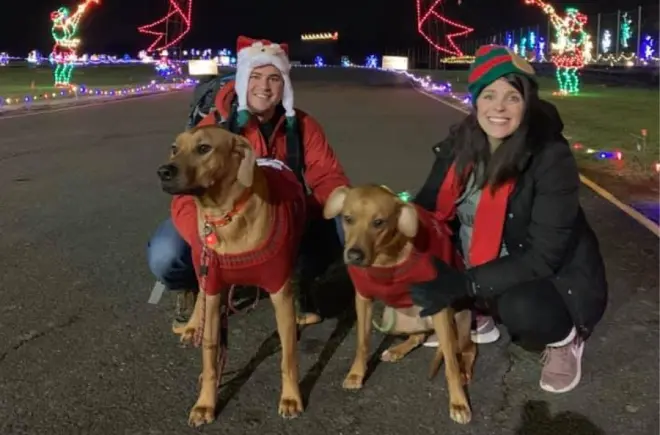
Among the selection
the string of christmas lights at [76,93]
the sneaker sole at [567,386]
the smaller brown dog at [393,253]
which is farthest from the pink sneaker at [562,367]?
the string of christmas lights at [76,93]

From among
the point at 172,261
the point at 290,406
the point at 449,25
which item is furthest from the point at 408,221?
the point at 449,25

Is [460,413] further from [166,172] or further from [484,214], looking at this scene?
[166,172]

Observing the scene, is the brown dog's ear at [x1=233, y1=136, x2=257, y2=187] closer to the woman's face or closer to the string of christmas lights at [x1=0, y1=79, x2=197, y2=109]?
the woman's face

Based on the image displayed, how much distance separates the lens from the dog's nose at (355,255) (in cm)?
354

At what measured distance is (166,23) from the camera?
5109 cm

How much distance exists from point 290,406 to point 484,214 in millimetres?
1296

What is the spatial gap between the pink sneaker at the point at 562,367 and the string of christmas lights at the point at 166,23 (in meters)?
49.2

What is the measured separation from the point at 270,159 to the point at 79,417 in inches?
63.2

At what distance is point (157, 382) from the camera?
4.06m

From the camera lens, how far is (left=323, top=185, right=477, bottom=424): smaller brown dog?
3588 millimetres

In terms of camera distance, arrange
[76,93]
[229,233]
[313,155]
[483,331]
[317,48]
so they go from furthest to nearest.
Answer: [317,48]
[76,93]
[313,155]
[483,331]
[229,233]

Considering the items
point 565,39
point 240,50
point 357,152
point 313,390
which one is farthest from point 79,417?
point 565,39

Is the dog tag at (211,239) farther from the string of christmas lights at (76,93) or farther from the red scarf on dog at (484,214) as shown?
the string of christmas lights at (76,93)

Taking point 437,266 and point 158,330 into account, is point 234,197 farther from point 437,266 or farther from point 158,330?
point 158,330
